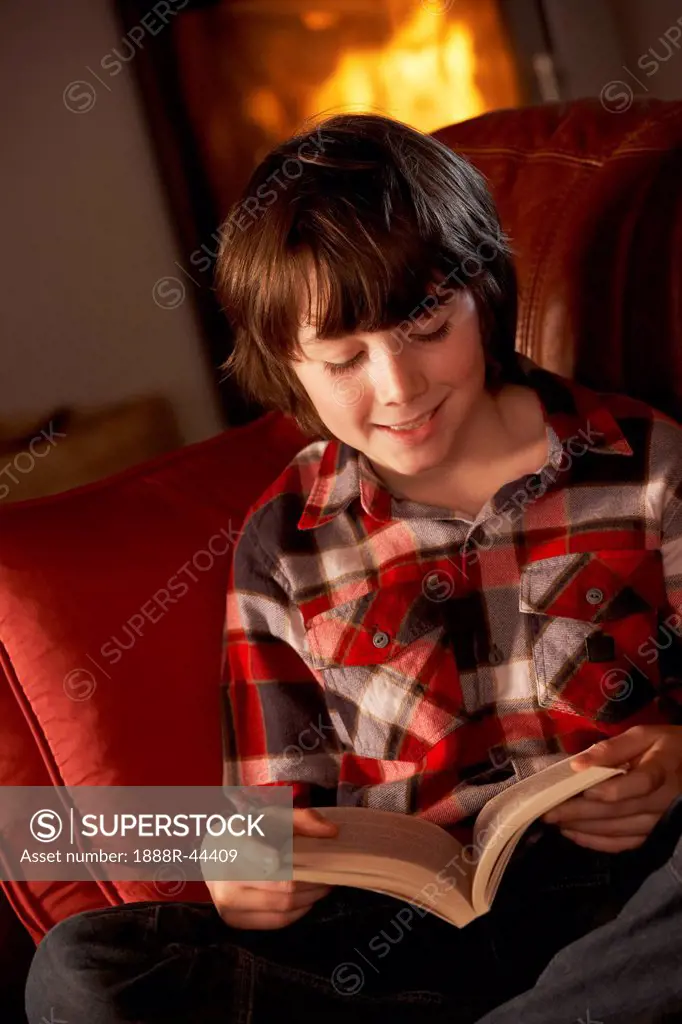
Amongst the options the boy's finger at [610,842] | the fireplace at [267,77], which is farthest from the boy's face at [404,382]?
the fireplace at [267,77]

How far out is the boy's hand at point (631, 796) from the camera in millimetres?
924

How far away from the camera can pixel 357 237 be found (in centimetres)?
103

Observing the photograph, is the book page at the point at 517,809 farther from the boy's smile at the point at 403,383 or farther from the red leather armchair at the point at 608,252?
the red leather armchair at the point at 608,252

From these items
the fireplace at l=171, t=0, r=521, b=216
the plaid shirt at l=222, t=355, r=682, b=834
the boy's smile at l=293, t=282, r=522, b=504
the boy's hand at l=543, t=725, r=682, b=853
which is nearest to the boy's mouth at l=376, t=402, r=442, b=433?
the boy's smile at l=293, t=282, r=522, b=504

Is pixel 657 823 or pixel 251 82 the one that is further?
pixel 251 82

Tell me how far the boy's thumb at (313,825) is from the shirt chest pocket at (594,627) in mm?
254

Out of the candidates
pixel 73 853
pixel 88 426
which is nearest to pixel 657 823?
pixel 73 853

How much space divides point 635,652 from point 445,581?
192 millimetres

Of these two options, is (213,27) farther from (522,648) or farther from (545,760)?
(545,760)

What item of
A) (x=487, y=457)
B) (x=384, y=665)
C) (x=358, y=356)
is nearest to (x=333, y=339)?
(x=358, y=356)

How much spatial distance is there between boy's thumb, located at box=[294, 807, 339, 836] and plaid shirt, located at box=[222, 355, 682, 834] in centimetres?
18

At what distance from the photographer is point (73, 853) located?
1178 millimetres

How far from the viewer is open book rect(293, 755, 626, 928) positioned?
2.79 ft

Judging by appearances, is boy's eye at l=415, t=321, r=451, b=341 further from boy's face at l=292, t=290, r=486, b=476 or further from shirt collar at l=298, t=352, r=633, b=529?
shirt collar at l=298, t=352, r=633, b=529
